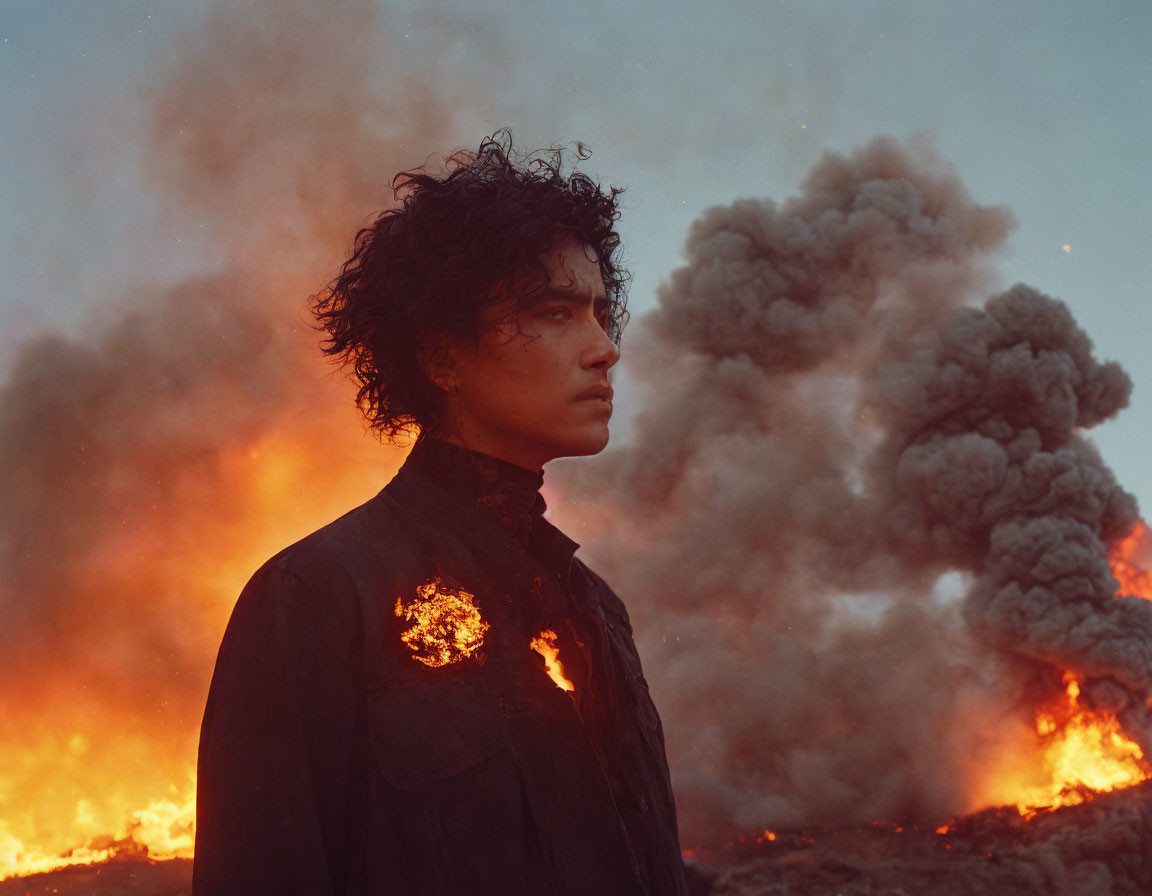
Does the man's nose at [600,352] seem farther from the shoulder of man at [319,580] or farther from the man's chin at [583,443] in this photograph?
the shoulder of man at [319,580]

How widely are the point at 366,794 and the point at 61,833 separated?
39479 millimetres

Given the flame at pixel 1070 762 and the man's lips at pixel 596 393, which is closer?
the man's lips at pixel 596 393

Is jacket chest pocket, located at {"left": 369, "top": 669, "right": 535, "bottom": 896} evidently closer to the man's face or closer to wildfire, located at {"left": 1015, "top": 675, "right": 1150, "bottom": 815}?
the man's face

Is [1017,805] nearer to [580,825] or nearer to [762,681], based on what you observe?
[762,681]

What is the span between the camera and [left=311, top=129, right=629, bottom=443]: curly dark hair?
275 centimetres

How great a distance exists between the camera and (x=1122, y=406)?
3684cm

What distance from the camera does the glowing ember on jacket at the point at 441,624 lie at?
219 centimetres

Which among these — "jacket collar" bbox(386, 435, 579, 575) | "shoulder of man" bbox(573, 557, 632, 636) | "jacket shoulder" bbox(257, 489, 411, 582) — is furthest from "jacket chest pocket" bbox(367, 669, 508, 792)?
"shoulder of man" bbox(573, 557, 632, 636)

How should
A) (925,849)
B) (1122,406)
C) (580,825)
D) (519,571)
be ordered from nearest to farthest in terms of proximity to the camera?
(580,825) → (519,571) → (925,849) → (1122,406)

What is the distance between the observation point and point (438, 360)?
2811 millimetres

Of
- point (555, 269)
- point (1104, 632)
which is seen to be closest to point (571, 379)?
point (555, 269)

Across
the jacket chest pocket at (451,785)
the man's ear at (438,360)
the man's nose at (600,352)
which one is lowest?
the jacket chest pocket at (451,785)

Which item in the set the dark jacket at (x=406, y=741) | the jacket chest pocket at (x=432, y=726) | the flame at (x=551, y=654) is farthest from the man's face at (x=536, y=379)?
the jacket chest pocket at (x=432, y=726)

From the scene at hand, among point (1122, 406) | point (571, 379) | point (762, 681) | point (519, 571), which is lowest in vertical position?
point (519, 571)
